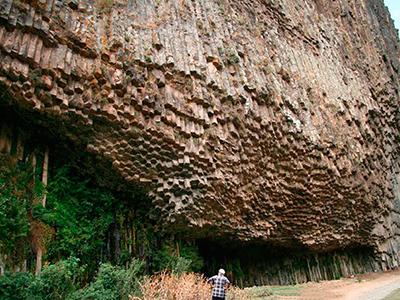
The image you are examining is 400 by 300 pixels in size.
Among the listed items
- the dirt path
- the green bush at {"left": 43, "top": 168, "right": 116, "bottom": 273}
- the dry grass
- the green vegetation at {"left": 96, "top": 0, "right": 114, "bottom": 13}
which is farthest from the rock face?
the dry grass

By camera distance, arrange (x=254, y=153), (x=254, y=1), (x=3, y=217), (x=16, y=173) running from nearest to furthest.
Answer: (x=3, y=217) → (x=16, y=173) → (x=254, y=153) → (x=254, y=1)

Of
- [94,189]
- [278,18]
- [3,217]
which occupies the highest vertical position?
[278,18]

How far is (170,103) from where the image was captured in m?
10.1

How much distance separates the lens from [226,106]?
11.2 metres

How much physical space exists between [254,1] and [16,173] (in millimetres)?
9214

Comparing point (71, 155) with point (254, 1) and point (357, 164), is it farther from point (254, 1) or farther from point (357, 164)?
point (357, 164)

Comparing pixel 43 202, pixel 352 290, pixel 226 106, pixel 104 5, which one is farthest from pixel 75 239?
pixel 352 290

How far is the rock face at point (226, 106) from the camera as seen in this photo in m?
8.82

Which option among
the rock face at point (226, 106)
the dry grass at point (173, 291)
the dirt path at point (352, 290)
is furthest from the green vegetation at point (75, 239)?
the dirt path at point (352, 290)

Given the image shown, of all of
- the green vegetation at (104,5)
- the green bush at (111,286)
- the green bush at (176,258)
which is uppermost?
the green vegetation at (104,5)

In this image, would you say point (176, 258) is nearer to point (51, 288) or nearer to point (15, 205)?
point (15, 205)

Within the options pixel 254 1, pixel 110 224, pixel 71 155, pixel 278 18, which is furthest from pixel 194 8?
pixel 110 224

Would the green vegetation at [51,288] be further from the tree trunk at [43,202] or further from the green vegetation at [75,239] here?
the tree trunk at [43,202]

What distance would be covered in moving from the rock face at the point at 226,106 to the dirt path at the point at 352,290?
1695 millimetres
